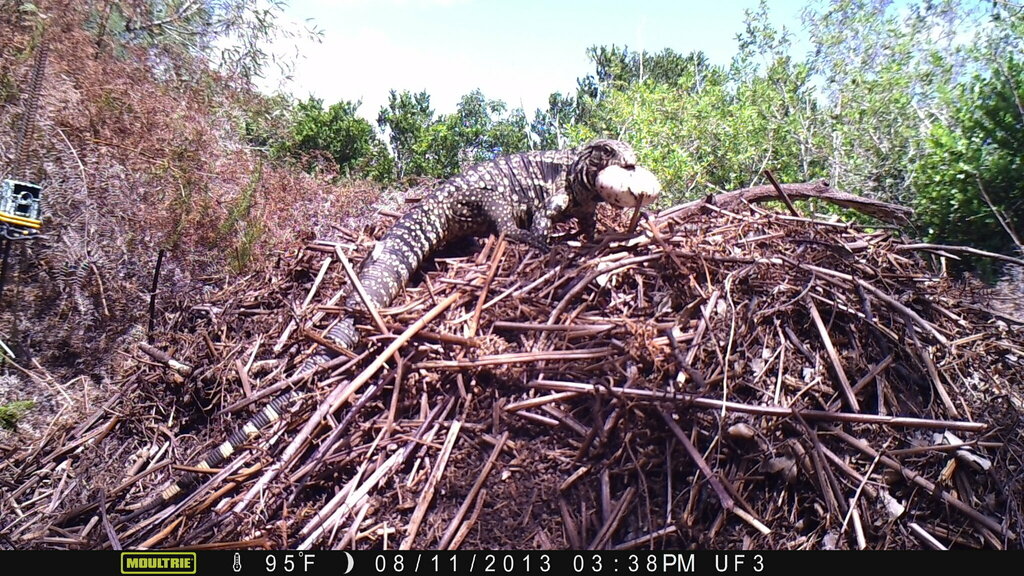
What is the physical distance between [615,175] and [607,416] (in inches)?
47.8

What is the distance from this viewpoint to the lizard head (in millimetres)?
2771

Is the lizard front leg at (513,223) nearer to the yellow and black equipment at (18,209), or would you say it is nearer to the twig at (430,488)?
the twig at (430,488)

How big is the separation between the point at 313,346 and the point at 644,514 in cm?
159

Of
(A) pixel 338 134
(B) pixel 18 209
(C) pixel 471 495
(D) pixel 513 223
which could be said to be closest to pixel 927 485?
(C) pixel 471 495

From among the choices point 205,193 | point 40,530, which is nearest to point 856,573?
point 40,530

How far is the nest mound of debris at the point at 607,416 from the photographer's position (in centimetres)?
203

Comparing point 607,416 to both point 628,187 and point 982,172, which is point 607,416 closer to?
point 628,187

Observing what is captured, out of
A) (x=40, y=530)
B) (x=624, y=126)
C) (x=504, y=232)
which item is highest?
(x=624, y=126)

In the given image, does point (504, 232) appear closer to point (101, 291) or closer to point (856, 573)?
point (856, 573)

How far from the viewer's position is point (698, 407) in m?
2.11

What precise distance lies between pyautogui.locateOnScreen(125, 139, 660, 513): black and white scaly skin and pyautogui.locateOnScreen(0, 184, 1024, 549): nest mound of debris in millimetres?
179

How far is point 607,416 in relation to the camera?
7.09 ft

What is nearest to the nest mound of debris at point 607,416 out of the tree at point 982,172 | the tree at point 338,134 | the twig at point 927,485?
the twig at point 927,485

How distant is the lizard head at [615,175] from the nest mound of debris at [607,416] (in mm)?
200
